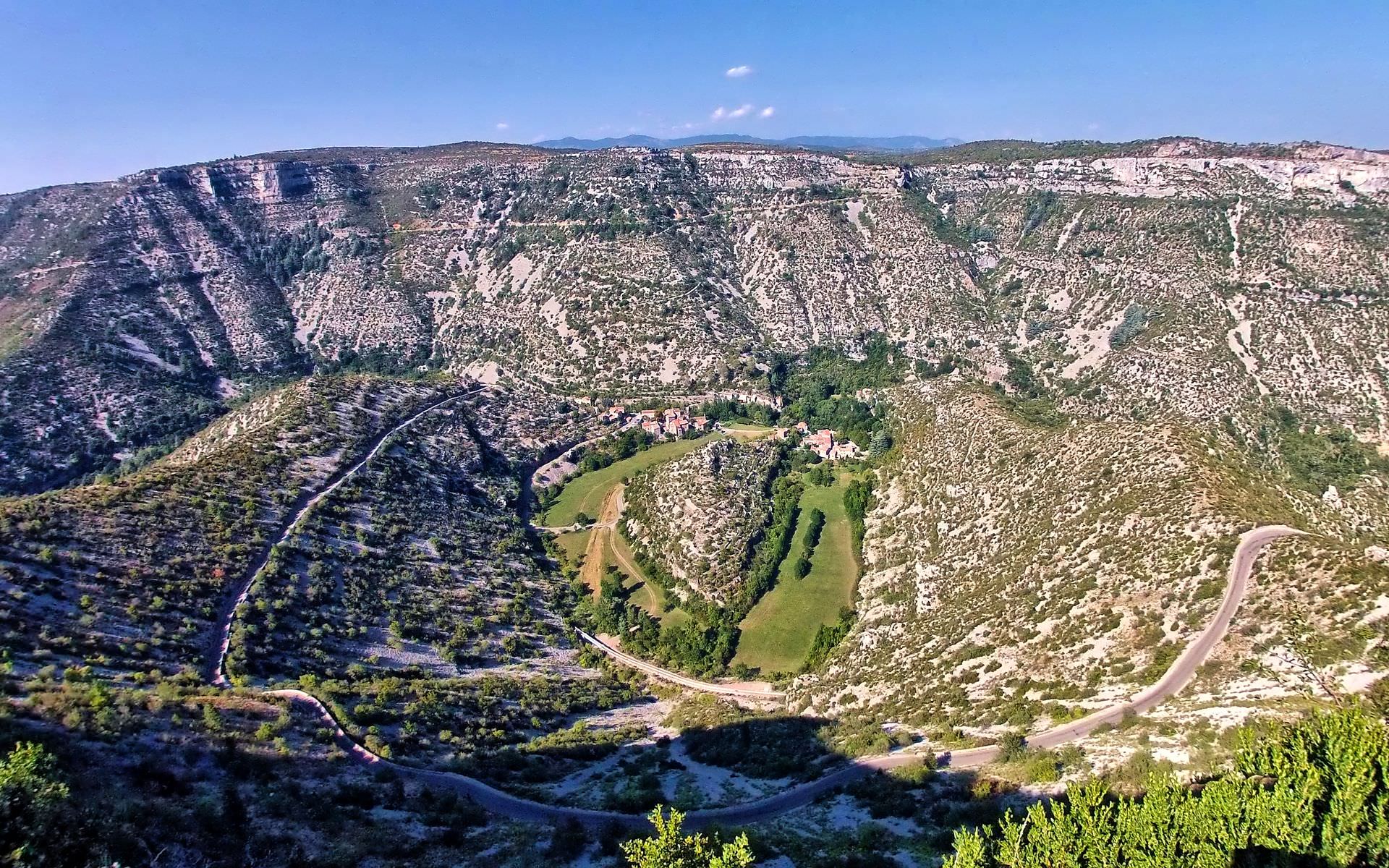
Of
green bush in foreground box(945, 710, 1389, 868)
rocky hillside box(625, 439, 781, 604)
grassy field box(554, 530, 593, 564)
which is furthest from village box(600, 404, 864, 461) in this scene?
green bush in foreground box(945, 710, 1389, 868)

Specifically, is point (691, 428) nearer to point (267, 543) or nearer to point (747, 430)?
point (747, 430)

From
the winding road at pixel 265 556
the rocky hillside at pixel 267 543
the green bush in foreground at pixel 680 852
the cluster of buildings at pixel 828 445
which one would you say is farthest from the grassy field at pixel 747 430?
the green bush in foreground at pixel 680 852

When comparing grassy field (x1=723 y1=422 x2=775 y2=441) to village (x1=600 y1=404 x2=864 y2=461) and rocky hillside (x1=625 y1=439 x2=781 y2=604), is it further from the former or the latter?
rocky hillside (x1=625 y1=439 x2=781 y2=604)

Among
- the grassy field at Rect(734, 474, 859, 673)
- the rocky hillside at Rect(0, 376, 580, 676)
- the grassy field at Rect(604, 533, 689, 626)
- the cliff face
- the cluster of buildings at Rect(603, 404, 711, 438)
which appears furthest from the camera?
the cluster of buildings at Rect(603, 404, 711, 438)

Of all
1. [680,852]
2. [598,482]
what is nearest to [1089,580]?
[680,852]

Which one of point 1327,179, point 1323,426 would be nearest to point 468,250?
point 1323,426
